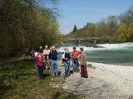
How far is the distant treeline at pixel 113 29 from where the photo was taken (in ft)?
302

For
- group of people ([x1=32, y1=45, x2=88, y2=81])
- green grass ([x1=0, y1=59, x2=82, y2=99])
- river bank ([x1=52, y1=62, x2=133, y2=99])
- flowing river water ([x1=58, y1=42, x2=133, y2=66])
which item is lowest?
flowing river water ([x1=58, y1=42, x2=133, y2=66])

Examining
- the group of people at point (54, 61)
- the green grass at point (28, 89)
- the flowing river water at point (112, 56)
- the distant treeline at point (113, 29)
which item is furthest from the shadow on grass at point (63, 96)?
the distant treeline at point (113, 29)

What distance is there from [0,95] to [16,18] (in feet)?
15.5

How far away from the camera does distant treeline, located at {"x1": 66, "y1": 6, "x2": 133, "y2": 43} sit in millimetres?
92062

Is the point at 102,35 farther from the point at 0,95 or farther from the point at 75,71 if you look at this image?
the point at 0,95

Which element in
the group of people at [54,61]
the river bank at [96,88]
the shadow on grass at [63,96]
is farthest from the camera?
the group of people at [54,61]

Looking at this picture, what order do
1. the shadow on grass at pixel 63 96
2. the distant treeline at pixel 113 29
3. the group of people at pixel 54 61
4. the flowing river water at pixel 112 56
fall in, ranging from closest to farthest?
the shadow on grass at pixel 63 96 < the group of people at pixel 54 61 < the flowing river water at pixel 112 56 < the distant treeline at pixel 113 29

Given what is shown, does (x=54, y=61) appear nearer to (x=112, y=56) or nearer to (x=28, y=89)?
(x=28, y=89)

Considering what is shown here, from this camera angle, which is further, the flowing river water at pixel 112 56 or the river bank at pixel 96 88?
the flowing river water at pixel 112 56

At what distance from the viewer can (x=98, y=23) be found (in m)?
115

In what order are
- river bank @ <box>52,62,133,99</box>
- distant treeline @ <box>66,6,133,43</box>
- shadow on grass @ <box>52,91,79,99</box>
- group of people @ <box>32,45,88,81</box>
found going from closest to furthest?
shadow on grass @ <box>52,91,79,99</box> → river bank @ <box>52,62,133,99</box> → group of people @ <box>32,45,88,81</box> → distant treeline @ <box>66,6,133,43</box>

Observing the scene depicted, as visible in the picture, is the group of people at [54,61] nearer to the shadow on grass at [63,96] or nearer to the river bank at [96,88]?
the river bank at [96,88]

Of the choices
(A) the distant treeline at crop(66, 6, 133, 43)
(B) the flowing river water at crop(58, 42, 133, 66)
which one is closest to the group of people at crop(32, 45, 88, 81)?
(B) the flowing river water at crop(58, 42, 133, 66)

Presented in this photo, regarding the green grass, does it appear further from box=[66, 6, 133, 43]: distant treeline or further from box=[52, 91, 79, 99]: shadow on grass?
box=[66, 6, 133, 43]: distant treeline
